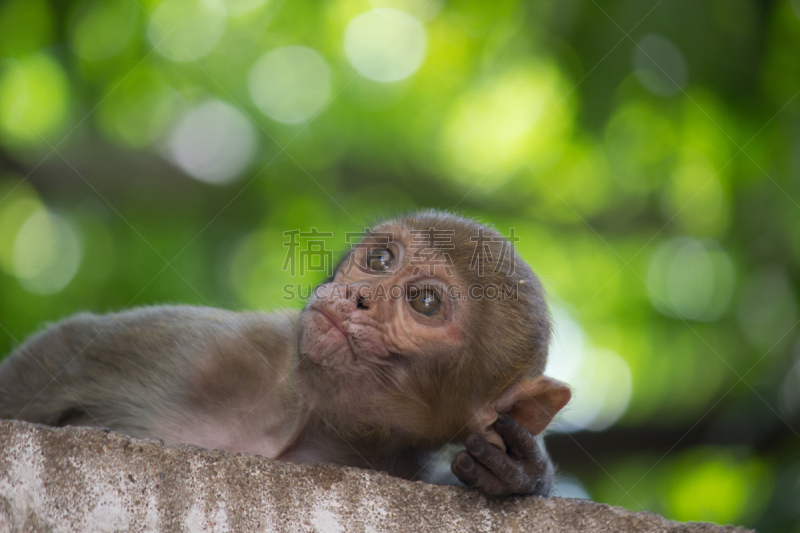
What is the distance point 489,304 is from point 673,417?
3.40m

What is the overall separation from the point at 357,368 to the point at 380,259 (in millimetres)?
616

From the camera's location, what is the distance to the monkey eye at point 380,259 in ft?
11.9

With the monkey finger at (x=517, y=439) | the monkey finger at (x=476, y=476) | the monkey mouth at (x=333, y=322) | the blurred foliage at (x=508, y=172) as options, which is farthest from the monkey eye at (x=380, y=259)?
the blurred foliage at (x=508, y=172)

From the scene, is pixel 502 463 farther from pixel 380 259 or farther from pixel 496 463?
pixel 380 259

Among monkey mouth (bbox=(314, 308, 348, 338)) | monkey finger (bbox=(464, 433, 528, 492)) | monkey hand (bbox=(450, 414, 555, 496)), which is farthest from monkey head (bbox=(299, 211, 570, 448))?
monkey finger (bbox=(464, 433, 528, 492))

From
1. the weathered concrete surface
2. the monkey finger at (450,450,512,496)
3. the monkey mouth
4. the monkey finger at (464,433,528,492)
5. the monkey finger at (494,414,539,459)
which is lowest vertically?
the weathered concrete surface

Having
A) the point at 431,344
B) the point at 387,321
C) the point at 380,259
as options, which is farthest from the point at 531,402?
the point at 380,259

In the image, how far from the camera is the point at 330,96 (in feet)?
23.7

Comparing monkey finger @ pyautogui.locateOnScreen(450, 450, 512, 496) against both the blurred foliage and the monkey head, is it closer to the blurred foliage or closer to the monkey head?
the monkey head

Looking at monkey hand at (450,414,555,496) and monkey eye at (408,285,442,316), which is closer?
monkey hand at (450,414,555,496)

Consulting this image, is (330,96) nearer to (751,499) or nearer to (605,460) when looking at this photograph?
(605,460)

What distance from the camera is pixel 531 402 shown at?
3467 mm

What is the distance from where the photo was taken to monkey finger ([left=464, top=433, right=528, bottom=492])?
283cm

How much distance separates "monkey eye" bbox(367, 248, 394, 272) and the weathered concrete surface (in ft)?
3.97
